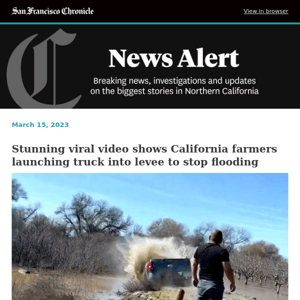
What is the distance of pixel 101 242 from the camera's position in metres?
17.7

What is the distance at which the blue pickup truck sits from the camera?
9.75 metres

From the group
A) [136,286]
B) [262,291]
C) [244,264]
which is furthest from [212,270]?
[244,264]

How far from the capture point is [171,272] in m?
9.82

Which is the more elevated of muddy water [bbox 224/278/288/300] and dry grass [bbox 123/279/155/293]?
dry grass [bbox 123/279/155/293]

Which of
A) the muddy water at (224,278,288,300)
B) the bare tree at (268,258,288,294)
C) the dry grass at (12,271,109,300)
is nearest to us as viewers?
the dry grass at (12,271,109,300)

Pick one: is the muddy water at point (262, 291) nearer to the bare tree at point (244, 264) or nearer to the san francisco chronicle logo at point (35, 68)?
the bare tree at point (244, 264)

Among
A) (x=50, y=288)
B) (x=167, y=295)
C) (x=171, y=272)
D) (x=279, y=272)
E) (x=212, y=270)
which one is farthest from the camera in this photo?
(x=279, y=272)

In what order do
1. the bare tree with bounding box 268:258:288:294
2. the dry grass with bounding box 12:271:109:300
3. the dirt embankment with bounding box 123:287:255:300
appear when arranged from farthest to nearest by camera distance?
the bare tree with bounding box 268:258:288:294 → the dirt embankment with bounding box 123:287:255:300 → the dry grass with bounding box 12:271:109:300

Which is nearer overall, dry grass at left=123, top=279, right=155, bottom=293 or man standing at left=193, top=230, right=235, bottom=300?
man standing at left=193, top=230, right=235, bottom=300

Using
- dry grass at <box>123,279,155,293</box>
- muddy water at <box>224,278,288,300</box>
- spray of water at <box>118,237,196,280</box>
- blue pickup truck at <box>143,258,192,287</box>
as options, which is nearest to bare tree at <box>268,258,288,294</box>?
muddy water at <box>224,278,288,300</box>

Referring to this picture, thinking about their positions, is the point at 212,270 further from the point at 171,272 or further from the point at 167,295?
the point at 171,272

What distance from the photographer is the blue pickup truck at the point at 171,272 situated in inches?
384

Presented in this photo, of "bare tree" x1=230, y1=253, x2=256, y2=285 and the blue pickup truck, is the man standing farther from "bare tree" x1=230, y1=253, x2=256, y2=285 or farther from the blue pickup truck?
"bare tree" x1=230, y1=253, x2=256, y2=285
